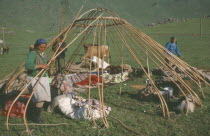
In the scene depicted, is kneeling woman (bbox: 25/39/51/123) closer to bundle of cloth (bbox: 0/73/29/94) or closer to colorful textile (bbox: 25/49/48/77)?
colorful textile (bbox: 25/49/48/77)

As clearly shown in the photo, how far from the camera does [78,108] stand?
13.4ft

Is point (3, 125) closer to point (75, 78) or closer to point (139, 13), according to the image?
point (75, 78)

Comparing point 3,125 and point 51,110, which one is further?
point 51,110

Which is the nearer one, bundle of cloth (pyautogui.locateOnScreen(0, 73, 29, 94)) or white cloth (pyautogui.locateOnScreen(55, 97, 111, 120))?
white cloth (pyautogui.locateOnScreen(55, 97, 111, 120))

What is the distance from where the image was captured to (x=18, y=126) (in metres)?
3.70

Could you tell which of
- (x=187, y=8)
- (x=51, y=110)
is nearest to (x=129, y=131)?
(x=51, y=110)

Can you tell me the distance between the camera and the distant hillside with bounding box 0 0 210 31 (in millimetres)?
58344

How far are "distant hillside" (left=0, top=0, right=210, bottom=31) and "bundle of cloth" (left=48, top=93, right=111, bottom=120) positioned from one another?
30.3 meters

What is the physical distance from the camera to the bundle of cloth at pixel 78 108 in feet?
12.6

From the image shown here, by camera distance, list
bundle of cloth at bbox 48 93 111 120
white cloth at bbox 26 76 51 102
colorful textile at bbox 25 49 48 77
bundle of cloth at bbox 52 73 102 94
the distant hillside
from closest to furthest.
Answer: colorful textile at bbox 25 49 48 77
white cloth at bbox 26 76 51 102
bundle of cloth at bbox 48 93 111 120
bundle of cloth at bbox 52 73 102 94
the distant hillside

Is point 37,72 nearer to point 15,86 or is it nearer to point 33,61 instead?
point 33,61

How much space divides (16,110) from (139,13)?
89315mm

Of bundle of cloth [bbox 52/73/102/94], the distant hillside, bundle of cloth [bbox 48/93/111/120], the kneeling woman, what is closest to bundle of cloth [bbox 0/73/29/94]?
bundle of cloth [bbox 52/73/102/94]

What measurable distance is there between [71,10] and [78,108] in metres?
63.4
